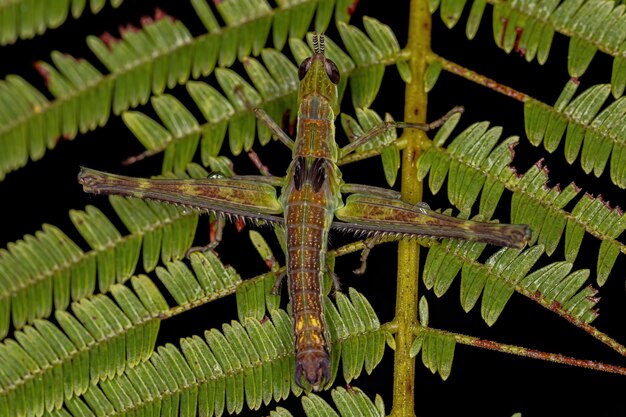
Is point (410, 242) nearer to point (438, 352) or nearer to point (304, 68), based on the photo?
point (438, 352)

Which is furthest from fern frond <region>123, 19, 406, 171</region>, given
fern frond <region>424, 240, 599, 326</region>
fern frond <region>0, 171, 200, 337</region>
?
fern frond <region>424, 240, 599, 326</region>

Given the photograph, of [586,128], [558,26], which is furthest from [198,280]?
[558,26]

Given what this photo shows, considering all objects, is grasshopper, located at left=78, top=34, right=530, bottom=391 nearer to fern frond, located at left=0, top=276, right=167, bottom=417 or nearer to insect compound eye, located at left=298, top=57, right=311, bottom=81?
insect compound eye, located at left=298, top=57, right=311, bottom=81

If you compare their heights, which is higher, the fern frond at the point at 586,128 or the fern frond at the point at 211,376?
the fern frond at the point at 586,128

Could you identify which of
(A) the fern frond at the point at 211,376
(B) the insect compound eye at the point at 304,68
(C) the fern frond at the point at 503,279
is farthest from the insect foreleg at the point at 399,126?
(A) the fern frond at the point at 211,376

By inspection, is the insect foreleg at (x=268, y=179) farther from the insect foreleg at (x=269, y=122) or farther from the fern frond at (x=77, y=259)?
the fern frond at (x=77, y=259)
